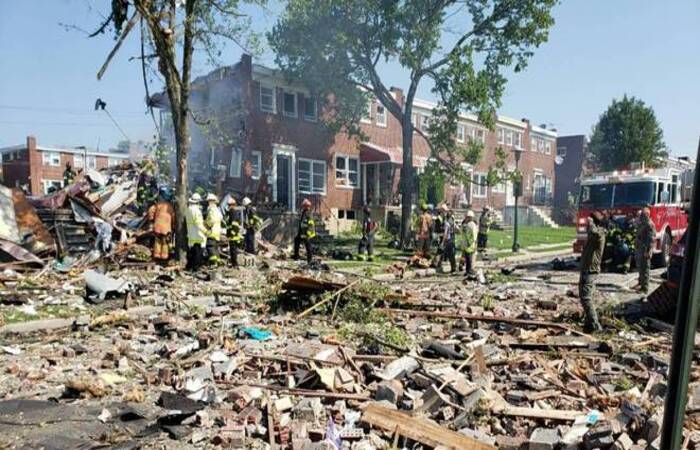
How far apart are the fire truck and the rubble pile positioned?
280 inches

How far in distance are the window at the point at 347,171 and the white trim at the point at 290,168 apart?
10.4ft

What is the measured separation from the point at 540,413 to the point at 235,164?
2044 cm

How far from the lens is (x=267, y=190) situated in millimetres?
23531

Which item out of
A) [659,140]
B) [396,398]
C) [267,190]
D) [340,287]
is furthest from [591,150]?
[396,398]

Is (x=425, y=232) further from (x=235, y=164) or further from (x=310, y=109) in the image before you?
(x=310, y=109)

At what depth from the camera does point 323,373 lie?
5.12 meters

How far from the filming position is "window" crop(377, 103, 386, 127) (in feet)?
97.7

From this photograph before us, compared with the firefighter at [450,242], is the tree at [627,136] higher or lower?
higher

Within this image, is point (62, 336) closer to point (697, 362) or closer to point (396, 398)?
point (396, 398)

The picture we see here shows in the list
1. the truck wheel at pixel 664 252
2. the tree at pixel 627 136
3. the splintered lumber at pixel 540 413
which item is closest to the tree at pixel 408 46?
the truck wheel at pixel 664 252

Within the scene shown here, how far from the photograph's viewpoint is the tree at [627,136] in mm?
43625

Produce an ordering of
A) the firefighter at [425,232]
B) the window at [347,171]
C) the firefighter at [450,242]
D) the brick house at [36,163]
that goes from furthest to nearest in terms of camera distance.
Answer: the brick house at [36,163] → the window at [347,171] → the firefighter at [425,232] → the firefighter at [450,242]

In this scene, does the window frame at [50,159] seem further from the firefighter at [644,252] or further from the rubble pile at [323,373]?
the firefighter at [644,252]

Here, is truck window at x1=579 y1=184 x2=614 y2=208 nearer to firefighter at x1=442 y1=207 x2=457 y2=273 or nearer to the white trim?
firefighter at x1=442 y1=207 x2=457 y2=273
